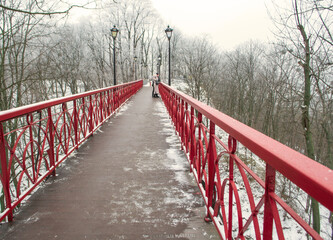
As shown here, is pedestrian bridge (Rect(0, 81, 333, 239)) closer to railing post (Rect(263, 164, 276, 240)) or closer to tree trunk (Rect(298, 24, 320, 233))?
railing post (Rect(263, 164, 276, 240))

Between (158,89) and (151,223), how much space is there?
18747 mm

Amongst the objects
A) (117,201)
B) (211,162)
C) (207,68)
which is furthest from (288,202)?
(207,68)

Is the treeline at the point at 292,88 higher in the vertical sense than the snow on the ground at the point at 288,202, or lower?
higher

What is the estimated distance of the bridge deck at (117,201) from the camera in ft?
8.18

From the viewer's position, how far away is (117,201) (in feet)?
10.1

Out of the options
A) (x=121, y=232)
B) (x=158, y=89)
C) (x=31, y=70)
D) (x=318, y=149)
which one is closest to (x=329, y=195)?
(x=121, y=232)

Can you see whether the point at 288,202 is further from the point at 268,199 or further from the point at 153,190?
the point at 268,199

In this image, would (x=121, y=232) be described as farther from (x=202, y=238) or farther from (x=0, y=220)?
(x=0, y=220)

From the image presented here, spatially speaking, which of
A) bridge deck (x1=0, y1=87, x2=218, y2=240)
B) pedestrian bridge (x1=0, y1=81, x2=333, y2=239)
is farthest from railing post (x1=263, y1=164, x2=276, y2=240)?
bridge deck (x1=0, y1=87, x2=218, y2=240)

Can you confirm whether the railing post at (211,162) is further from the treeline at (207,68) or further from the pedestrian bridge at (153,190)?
the treeline at (207,68)

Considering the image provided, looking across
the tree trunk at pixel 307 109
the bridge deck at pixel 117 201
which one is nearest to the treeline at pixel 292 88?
the tree trunk at pixel 307 109

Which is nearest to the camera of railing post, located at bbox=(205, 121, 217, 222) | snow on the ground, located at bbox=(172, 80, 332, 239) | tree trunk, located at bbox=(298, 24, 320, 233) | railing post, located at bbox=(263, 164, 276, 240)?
railing post, located at bbox=(263, 164, 276, 240)

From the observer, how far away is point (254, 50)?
32406 millimetres

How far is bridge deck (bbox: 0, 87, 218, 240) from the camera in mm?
2492
